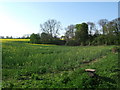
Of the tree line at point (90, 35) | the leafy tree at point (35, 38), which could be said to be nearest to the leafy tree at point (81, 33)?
the tree line at point (90, 35)

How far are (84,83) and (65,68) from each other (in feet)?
11.4

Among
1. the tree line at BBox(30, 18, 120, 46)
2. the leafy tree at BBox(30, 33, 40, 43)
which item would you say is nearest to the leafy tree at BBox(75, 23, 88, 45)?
the tree line at BBox(30, 18, 120, 46)

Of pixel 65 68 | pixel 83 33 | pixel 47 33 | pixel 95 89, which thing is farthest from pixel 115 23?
pixel 95 89

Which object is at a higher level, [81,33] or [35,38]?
[81,33]

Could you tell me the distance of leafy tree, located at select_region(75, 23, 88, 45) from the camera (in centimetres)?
4419

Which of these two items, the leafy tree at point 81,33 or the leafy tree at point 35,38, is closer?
the leafy tree at point 35,38

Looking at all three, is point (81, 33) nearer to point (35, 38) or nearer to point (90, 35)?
point (90, 35)

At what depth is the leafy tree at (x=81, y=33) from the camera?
44188mm

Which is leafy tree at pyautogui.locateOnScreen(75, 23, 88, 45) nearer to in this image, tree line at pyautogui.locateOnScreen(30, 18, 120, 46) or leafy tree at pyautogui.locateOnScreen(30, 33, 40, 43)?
tree line at pyautogui.locateOnScreen(30, 18, 120, 46)

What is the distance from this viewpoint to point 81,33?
149 feet

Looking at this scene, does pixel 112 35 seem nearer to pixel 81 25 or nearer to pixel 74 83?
pixel 81 25

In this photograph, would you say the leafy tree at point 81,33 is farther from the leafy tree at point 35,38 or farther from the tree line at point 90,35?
the leafy tree at point 35,38

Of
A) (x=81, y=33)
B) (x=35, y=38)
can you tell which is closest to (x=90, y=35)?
(x=81, y=33)

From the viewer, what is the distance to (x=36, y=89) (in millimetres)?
5340
